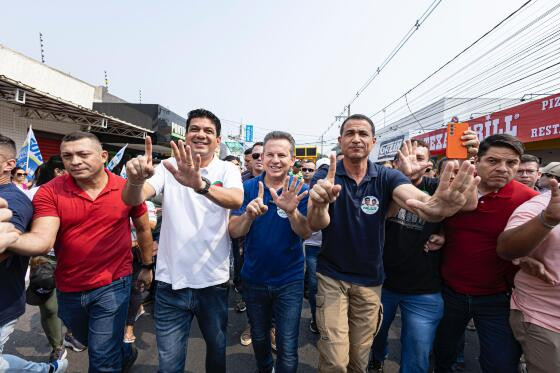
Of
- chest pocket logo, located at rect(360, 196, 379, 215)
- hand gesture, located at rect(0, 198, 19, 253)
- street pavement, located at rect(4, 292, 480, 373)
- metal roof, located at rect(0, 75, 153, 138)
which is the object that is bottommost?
street pavement, located at rect(4, 292, 480, 373)

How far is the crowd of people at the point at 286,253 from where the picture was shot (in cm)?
193

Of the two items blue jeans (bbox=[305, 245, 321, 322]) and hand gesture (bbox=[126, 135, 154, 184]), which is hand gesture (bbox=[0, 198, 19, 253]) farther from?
blue jeans (bbox=[305, 245, 321, 322])

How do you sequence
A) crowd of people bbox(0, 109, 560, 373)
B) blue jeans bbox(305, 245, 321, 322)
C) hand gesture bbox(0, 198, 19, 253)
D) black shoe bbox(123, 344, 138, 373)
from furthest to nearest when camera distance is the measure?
blue jeans bbox(305, 245, 321, 322), black shoe bbox(123, 344, 138, 373), crowd of people bbox(0, 109, 560, 373), hand gesture bbox(0, 198, 19, 253)

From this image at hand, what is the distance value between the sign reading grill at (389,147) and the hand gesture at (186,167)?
13.7m

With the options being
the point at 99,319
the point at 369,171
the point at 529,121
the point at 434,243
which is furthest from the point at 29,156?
the point at 529,121

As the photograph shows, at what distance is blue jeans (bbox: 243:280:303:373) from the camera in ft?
7.47

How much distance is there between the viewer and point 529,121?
8.92 metres

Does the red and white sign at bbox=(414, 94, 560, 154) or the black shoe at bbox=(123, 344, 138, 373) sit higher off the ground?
the red and white sign at bbox=(414, 94, 560, 154)

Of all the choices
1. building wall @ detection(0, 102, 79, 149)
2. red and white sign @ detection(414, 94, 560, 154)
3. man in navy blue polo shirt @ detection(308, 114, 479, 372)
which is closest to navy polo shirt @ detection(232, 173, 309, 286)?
man in navy blue polo shirt @ detection(308, 114, 479, 372)

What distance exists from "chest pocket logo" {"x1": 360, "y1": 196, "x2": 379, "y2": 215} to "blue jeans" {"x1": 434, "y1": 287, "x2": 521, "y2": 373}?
970 mm

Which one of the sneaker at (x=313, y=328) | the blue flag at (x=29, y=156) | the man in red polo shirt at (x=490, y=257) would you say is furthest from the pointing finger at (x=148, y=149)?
the blue flag at (x=29, y=156)

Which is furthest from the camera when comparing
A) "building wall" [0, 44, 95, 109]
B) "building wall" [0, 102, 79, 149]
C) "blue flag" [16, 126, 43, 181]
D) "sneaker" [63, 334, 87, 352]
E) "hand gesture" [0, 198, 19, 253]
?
"building wall" [0, 44, 95, 109]

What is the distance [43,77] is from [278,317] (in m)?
15.5

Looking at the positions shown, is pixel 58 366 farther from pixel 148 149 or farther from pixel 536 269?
pixel 536 269
